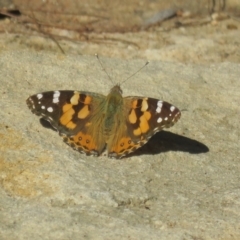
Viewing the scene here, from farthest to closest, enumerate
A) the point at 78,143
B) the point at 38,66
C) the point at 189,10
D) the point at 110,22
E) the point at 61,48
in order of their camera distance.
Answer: the point at 189,10 < the point at 110,22 < the point at 61,48 < the point at 38,66 < the point at 78,143

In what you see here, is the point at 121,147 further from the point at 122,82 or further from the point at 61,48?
the point at 61,48

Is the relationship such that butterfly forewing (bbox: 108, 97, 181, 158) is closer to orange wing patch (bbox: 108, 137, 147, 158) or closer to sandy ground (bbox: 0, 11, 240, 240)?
orange wing patch (bbox: 108, 137, 147, 158)

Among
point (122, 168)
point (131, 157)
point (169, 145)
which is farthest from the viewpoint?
point (169, 145)

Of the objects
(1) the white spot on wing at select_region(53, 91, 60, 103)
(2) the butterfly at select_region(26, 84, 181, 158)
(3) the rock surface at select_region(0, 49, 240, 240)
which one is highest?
(1) the white spot on wing at select_region(53, 91, 60, 103)

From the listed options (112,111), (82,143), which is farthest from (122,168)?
(112,111)

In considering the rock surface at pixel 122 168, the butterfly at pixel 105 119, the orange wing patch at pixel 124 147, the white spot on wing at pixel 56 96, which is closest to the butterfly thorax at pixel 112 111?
the butterfly at pixel 105 119

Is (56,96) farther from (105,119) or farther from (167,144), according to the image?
(167,144)

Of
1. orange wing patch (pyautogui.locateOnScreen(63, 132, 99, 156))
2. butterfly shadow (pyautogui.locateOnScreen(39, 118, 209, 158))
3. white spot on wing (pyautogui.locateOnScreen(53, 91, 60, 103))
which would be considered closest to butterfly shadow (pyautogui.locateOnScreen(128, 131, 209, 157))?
butterfly shadow (pyautogui.locateOnScreen(39, 118, 209, 158))

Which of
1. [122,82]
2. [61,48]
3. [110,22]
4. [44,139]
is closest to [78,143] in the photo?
[44,139]
